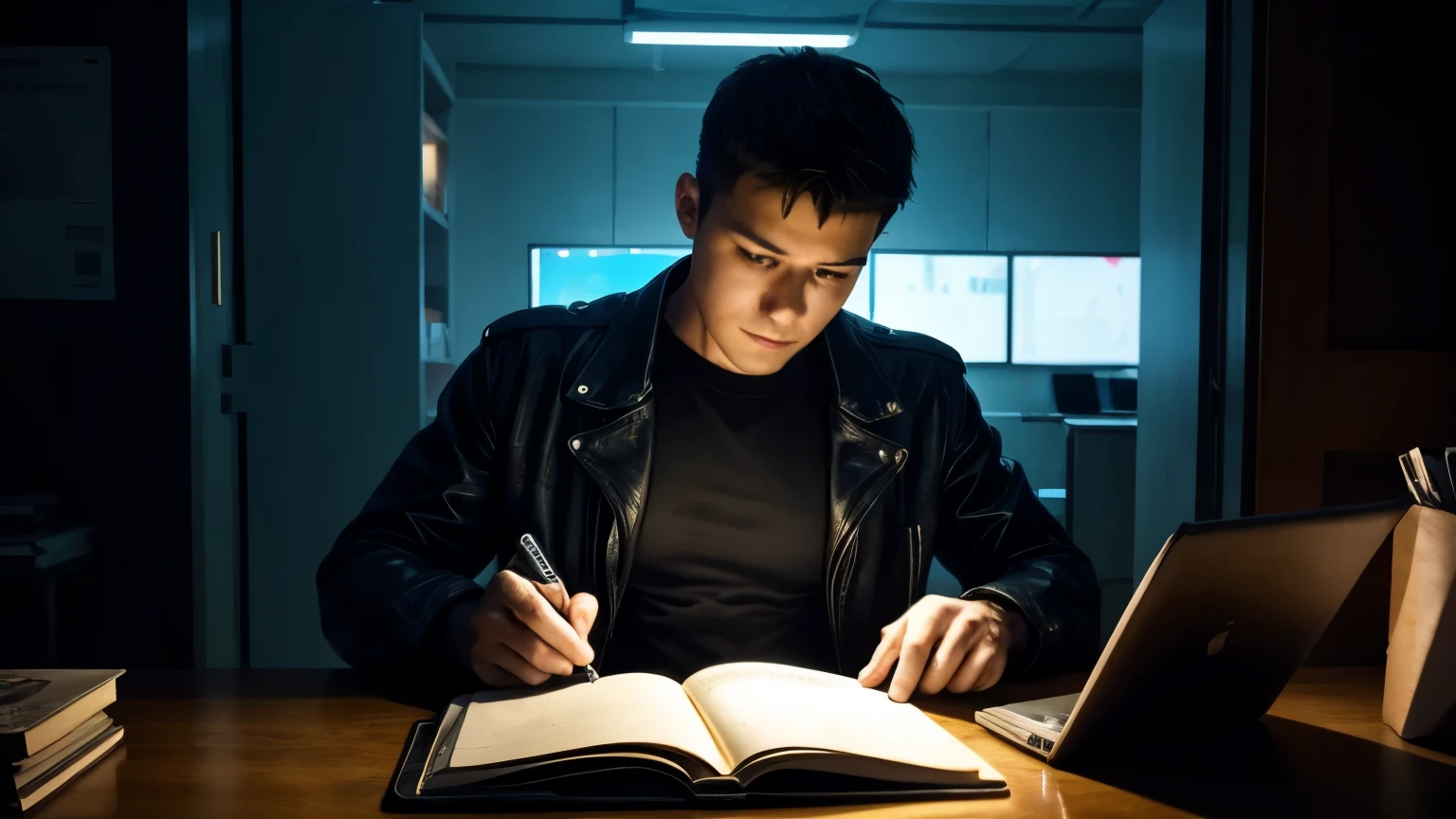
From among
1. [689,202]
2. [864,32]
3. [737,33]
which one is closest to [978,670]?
[689,202]

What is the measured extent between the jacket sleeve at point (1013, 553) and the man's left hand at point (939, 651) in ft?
0.29

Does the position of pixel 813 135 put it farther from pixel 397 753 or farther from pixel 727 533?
pixel 397 753

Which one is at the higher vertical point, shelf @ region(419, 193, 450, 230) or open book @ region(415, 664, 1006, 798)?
shelf @ region(419, 193, 450, 230)

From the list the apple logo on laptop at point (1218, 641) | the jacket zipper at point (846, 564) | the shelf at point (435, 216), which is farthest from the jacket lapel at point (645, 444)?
the shelf at point (435, 216)

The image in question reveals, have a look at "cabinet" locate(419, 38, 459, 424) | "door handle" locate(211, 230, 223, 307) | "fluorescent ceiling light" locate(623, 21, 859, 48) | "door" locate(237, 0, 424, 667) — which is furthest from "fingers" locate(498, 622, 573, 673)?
"fluorescent ceiling light" locate(623, 21, 859, 48)

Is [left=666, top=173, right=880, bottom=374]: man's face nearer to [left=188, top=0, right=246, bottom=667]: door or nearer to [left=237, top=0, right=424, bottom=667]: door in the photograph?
[left=188, top=0, right=246, bottom=667]: door

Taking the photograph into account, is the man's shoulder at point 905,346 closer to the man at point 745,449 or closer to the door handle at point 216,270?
the man at point 745,449

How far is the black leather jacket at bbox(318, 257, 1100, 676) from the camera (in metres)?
1.34

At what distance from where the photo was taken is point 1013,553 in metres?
1.36

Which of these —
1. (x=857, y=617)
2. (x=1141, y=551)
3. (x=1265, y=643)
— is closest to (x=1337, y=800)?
(x=1265, y=643)

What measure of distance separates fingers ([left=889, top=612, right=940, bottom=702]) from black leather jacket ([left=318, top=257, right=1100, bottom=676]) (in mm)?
315

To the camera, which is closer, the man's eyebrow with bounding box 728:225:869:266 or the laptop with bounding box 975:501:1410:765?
the laptop with bounding box 975:501:1410:765

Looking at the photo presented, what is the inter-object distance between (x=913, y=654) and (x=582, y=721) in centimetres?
34

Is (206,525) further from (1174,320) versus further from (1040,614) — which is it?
(1174,320)
